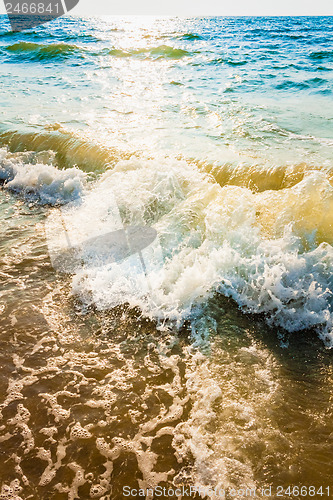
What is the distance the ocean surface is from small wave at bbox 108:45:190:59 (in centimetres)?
1234

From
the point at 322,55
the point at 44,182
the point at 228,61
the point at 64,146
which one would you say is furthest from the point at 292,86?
the point at 44,182

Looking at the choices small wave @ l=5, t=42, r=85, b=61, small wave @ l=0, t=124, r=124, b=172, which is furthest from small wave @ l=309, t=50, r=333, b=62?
small wave @ l=0, t=124, r=124, b=172

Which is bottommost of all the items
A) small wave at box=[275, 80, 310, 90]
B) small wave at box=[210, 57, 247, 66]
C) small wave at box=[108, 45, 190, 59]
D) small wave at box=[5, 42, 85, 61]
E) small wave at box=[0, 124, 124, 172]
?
small wave at box=[0, 124, 124, 172]

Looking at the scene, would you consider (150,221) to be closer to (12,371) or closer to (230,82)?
(12,371)

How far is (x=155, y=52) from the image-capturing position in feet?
64.2

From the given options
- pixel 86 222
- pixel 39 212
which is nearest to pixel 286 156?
pixel 86 222

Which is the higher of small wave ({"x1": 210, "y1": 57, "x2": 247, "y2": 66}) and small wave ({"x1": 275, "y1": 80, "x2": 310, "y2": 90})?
small wave ({"x1": 210, "y1": 57, "x2": 247, "y2": 66})

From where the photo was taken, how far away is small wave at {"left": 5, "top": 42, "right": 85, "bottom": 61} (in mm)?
19547

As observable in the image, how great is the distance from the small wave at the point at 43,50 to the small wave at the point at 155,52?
225cm

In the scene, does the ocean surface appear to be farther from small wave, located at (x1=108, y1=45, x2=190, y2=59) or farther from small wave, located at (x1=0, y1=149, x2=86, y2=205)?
small wave, located at (x1=108, y1=45, x2=190, y2=59)

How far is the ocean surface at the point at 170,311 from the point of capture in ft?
8.16

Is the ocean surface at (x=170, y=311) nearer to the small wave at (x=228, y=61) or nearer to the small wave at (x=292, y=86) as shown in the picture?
the small wave at (x=292, y=86)

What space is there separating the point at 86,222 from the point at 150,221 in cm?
106

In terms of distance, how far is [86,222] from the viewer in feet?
18.1
